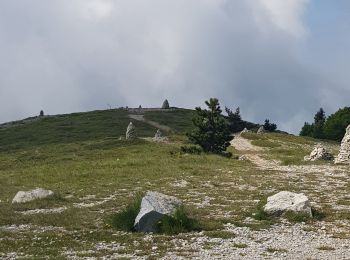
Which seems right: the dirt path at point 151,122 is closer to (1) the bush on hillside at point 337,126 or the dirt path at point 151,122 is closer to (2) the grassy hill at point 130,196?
(1) the bush on hillside at point 337,126

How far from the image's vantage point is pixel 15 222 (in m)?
23.4

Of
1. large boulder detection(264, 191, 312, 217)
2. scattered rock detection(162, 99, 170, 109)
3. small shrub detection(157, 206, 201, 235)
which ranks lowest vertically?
small shrub detection(157, 206, 201, 235)

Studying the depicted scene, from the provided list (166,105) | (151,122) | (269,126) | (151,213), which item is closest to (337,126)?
(269,126)

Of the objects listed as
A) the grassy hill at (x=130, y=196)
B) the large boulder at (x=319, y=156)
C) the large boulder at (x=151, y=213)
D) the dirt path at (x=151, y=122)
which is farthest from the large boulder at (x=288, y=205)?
the dirt path at (x=151, y=122)

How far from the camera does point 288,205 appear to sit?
24.1 m

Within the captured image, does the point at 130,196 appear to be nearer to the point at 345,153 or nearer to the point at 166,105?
the point at 345,153

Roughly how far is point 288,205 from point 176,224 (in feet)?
19.0

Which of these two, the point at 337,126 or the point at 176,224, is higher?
the point at 337,126

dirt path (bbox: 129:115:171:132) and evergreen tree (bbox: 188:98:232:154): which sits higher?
dirt path (bbox: 129:115:171:132)

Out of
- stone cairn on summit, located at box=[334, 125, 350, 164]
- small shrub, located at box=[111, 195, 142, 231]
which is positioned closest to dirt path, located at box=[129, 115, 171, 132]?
stone cairn on summit, located at box=[334, 125, 350, 164]

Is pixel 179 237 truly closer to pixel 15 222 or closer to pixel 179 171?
pixel 15 222

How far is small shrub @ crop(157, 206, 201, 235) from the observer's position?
2069 cm

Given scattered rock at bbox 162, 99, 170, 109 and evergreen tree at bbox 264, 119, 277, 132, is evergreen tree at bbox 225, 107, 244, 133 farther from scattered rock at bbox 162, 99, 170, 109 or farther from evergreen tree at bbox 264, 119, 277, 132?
scattered rock at bbox 162, 99, 170, 109

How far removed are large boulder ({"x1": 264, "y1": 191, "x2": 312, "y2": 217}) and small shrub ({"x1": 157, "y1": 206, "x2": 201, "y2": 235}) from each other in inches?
161
